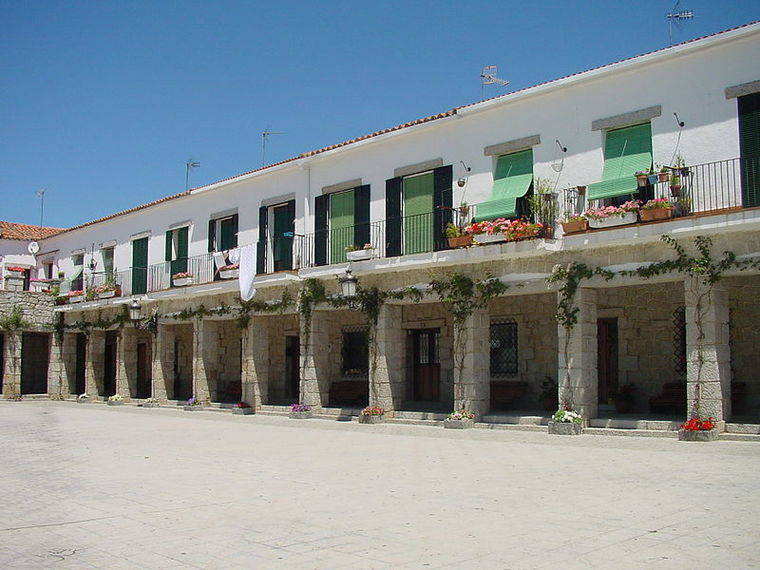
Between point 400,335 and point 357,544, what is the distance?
38.6 ft

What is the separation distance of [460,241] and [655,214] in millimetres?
3826

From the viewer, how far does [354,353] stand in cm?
2109

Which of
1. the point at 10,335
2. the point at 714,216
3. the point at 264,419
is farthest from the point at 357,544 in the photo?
the point at 10,335

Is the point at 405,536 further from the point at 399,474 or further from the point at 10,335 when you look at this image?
the point at 10,335

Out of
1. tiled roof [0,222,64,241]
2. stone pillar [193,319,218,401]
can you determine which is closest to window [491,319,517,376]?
stone pillar [193,319,218,401]

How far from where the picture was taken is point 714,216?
1172 cm

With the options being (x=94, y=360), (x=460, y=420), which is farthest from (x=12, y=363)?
(x=460, y=420)

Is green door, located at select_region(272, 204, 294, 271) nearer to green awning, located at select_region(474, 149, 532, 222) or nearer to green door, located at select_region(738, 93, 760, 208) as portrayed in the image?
green awning, located at select_region(474, 149, 532, 222)

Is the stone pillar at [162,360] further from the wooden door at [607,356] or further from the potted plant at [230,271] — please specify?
the wooden door at [607,356]

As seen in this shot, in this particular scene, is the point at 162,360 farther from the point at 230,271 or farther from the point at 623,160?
the point at 623,160

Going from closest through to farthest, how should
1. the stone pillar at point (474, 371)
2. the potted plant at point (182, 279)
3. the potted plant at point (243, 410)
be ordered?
the stone pillar at point (474, 371) < the potted plant at point (243, 410) < the potted plant at point (182, 279)

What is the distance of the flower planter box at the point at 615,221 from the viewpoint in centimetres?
1268

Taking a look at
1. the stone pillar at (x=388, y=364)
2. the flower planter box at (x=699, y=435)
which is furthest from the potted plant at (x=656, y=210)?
the stone pillar at (x=388, y=364)

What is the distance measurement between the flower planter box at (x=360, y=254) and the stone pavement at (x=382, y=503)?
5.04 m
